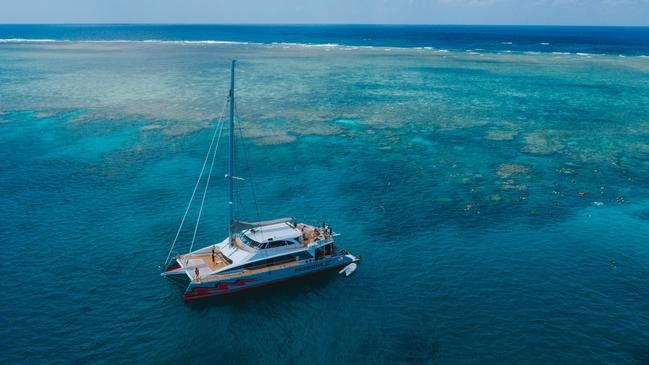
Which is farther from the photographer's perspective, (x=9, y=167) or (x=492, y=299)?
(x=9, y=167)

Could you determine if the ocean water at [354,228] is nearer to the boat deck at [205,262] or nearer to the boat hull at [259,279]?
the boat hull at [259,279]

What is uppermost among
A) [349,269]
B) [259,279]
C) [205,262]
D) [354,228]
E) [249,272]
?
[354,228]

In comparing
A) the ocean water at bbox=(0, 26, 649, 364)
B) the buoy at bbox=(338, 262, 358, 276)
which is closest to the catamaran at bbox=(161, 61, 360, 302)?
the buoy at bbox=(338, 262, 358, 276)

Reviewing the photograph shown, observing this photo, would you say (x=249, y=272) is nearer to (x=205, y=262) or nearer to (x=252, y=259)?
(x=252, y=259)

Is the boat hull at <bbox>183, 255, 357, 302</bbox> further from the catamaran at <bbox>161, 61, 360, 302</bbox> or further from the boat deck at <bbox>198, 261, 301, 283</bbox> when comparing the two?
the boat deck at <bbox>198, 261, 301, 283</bbox>

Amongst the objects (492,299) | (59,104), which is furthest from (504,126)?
(59,104)

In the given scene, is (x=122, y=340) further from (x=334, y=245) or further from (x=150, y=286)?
(x=334, y=245)

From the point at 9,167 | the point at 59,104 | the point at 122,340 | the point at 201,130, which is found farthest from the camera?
the point at 59,104

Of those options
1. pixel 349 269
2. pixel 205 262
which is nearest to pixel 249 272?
pixel 205 262
